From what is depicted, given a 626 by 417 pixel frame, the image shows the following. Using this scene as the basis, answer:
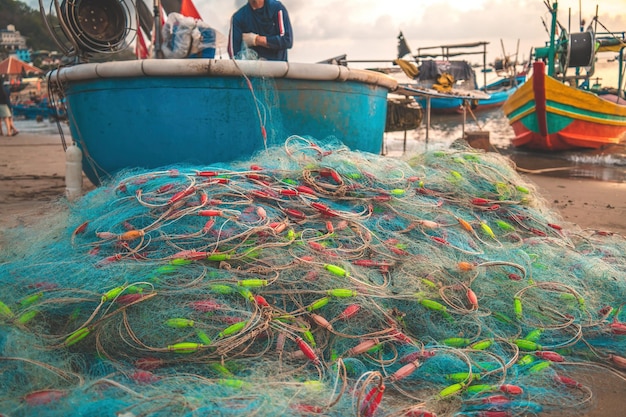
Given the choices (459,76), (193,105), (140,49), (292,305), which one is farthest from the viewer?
(459,76)

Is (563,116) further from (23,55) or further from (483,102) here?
(23,55)

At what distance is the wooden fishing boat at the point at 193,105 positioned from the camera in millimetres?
4367

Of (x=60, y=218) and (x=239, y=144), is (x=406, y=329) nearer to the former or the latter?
(x=60, y=218)

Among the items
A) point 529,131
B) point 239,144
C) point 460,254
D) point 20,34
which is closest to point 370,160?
point 460,254

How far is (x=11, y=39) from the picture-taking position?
90875 millimetres

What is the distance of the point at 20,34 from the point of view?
307 ft

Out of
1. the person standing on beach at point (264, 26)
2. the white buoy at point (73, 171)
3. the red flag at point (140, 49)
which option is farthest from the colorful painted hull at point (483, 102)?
the white buoy at point (73, 171)

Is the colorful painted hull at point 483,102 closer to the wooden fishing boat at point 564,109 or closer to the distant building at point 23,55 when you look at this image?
the wooden fishing boat at point 564,109

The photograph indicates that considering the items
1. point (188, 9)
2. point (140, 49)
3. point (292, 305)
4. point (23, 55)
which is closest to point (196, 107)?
point (140, 49)

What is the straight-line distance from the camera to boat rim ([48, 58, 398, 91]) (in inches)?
167

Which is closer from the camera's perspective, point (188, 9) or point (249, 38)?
point (249, 38)

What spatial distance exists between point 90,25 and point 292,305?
13.8 ft

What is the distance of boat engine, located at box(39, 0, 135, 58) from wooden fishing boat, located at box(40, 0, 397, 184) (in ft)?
0.06

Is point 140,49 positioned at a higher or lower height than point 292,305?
higher
